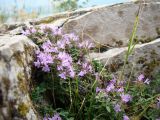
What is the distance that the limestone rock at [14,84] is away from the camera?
8.77 ft

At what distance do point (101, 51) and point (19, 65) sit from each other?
1.95 metres

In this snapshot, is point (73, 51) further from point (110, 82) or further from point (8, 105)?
point (8, 105)

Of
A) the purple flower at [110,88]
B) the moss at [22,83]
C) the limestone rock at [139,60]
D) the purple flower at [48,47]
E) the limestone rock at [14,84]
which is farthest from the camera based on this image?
the limestone rock at [139,60]

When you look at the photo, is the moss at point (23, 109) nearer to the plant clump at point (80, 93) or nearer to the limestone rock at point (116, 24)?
the plant clump at point (80, 93)

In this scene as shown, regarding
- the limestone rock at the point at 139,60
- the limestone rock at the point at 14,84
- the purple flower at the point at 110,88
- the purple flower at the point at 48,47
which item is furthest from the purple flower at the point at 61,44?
the limestone rock at the point at 14,84

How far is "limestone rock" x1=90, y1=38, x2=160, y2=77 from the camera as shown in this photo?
4.33 meters

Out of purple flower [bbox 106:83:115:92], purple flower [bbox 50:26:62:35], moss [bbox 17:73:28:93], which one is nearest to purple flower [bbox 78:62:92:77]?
purple flower [bbox 106:83:115:92]

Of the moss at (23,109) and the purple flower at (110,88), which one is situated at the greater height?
the moss at (23,109)

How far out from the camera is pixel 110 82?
3.88m

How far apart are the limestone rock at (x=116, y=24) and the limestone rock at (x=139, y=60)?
527mm

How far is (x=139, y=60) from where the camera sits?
439 centimetres

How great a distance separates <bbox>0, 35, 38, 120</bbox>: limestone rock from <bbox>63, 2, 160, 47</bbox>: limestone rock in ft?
6.03

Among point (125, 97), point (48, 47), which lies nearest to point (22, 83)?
point (48, 47)

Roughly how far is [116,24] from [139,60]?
0.83 metres
